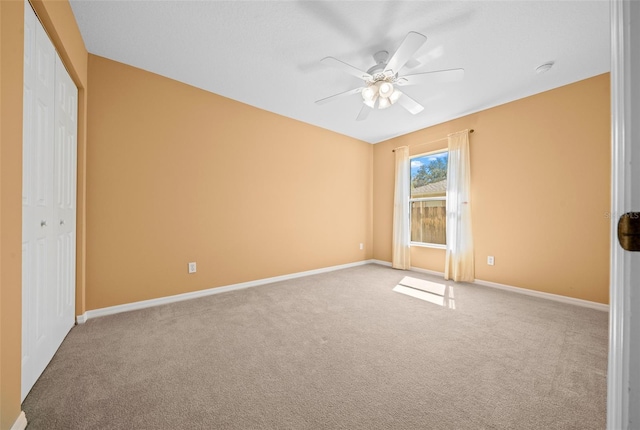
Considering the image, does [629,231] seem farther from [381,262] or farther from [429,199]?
[381,262]

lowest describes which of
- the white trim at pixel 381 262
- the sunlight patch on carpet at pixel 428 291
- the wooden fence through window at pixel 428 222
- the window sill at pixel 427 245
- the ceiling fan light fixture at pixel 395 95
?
the sunlight patch on carpet at pixel 428 291

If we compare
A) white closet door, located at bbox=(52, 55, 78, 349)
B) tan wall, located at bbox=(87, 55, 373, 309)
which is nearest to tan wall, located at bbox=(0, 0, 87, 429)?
white closet door, located at bbox=(52, 55, 78, 349)

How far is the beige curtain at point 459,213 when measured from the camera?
3.63 metres

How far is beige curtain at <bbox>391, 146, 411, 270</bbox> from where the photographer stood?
4.47 m

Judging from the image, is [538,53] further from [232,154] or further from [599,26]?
[232,154]

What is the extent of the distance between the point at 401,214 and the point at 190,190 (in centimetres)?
347

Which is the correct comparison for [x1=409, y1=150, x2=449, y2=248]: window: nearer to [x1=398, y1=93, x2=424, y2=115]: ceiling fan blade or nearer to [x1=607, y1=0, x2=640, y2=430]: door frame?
[x1=398, y1=93, x2=424, y2=115]: ceiling fan blade

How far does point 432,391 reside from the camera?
55.9 inches

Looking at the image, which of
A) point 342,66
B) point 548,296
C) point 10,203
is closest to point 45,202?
point 10,203

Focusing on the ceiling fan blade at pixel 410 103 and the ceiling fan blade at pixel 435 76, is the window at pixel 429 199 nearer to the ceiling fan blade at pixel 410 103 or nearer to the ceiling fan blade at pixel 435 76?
the ceiling fan blade at pixel 410 103

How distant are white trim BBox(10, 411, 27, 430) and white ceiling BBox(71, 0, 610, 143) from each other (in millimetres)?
2634

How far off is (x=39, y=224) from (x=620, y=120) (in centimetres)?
261

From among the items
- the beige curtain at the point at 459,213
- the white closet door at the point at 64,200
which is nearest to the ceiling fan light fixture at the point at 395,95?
the beige curtain at the point at 459,213

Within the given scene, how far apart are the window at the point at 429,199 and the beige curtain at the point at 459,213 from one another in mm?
311
